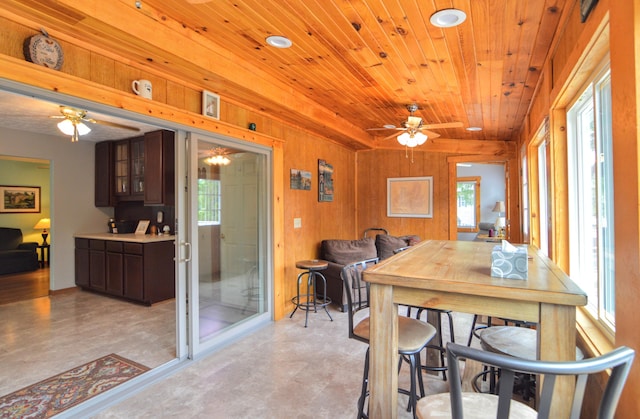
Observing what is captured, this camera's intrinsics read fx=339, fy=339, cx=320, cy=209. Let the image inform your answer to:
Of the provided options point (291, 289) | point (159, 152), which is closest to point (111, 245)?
point (159, 152)

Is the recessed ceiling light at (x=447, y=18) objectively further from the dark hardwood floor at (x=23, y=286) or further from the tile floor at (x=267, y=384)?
the dark hardwood floor at (x=23, y=286)

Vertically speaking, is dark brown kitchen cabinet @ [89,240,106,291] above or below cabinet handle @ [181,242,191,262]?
below

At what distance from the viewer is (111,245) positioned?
4941 mm

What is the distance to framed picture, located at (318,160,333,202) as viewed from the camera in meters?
5.05

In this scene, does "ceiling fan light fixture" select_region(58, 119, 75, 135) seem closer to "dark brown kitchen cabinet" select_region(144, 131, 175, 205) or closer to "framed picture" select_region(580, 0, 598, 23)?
"dark brown kitchen cabinet" select_region(144, 131, 175, 205)

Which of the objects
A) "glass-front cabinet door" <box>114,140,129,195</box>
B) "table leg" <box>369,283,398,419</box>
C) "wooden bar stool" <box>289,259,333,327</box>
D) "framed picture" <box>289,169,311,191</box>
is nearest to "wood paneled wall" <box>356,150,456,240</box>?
"framed picture" <box>289,169,311,191</box>

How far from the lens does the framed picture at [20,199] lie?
7.15m

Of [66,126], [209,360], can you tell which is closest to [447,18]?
[209,360]

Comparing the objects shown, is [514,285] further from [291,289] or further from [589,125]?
[291,289]

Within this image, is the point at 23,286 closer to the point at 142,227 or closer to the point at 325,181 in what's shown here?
the point at 142,227

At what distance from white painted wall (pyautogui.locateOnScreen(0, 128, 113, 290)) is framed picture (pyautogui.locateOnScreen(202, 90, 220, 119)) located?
149 inches

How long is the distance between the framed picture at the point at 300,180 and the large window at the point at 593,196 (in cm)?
292

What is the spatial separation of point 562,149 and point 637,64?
1537mm

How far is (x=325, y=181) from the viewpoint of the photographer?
17.0 feet
